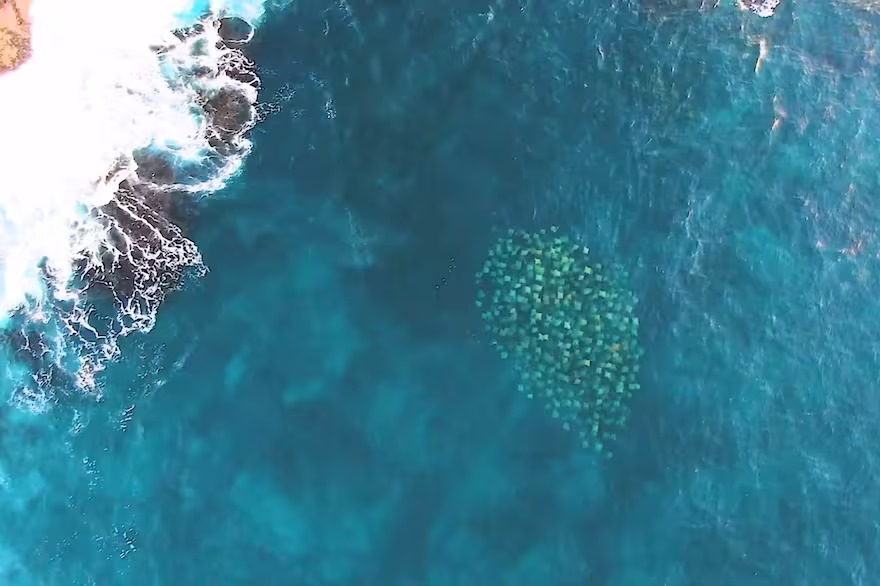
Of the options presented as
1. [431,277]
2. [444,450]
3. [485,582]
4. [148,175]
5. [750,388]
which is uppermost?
[148,175]

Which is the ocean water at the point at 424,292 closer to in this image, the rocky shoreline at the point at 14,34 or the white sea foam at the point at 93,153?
the white sea foam at the point at 93,153

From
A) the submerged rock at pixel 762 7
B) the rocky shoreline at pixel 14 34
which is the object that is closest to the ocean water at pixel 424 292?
the submerged rock at pixel 762 7

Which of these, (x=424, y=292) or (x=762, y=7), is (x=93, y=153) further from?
(x=762, y=7)

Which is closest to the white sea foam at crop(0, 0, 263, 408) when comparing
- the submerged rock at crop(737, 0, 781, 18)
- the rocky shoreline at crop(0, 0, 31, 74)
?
the rocky shoreline at crop(0, 0, 31, 74)

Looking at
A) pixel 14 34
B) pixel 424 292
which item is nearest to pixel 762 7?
pixel 424 292

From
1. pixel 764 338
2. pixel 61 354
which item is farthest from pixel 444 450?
pixel 61 354

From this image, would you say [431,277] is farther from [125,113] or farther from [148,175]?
[125,113]
